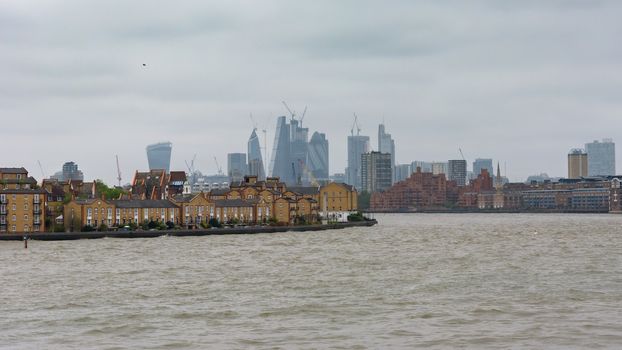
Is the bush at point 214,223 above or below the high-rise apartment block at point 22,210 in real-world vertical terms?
below

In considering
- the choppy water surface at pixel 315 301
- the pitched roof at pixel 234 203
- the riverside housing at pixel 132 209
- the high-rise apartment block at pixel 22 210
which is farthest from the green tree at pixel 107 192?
the choppy water surface at pixel 315 301

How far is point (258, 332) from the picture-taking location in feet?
114

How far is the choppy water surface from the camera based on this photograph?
33.5m

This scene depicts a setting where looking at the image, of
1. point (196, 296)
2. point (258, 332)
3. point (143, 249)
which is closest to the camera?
point (258, 332)

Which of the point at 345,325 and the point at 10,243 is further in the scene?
the point at 10,243

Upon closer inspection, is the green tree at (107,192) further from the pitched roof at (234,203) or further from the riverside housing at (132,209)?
the pitched roof at (234,203)

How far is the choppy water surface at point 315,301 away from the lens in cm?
3347

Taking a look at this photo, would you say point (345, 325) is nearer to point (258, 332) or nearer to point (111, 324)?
point (258, 332)

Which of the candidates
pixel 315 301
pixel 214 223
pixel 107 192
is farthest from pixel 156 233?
pixel 315 301

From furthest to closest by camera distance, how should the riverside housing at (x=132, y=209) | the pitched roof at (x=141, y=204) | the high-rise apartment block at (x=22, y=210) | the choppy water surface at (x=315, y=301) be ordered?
the pitched roof at (x=141, y=204) → the riverside housing at (x=132, y=209) → the high-rise apartment block at (x=22, y=210) → the choppy water surface at (x=315, y=301)

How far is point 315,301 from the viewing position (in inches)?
1709

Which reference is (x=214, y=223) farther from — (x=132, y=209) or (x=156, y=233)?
(x=156, y=233)

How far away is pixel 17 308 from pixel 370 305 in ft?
46.5

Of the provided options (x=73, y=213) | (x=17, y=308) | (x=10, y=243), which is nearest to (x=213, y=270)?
(x=17, y=308)
